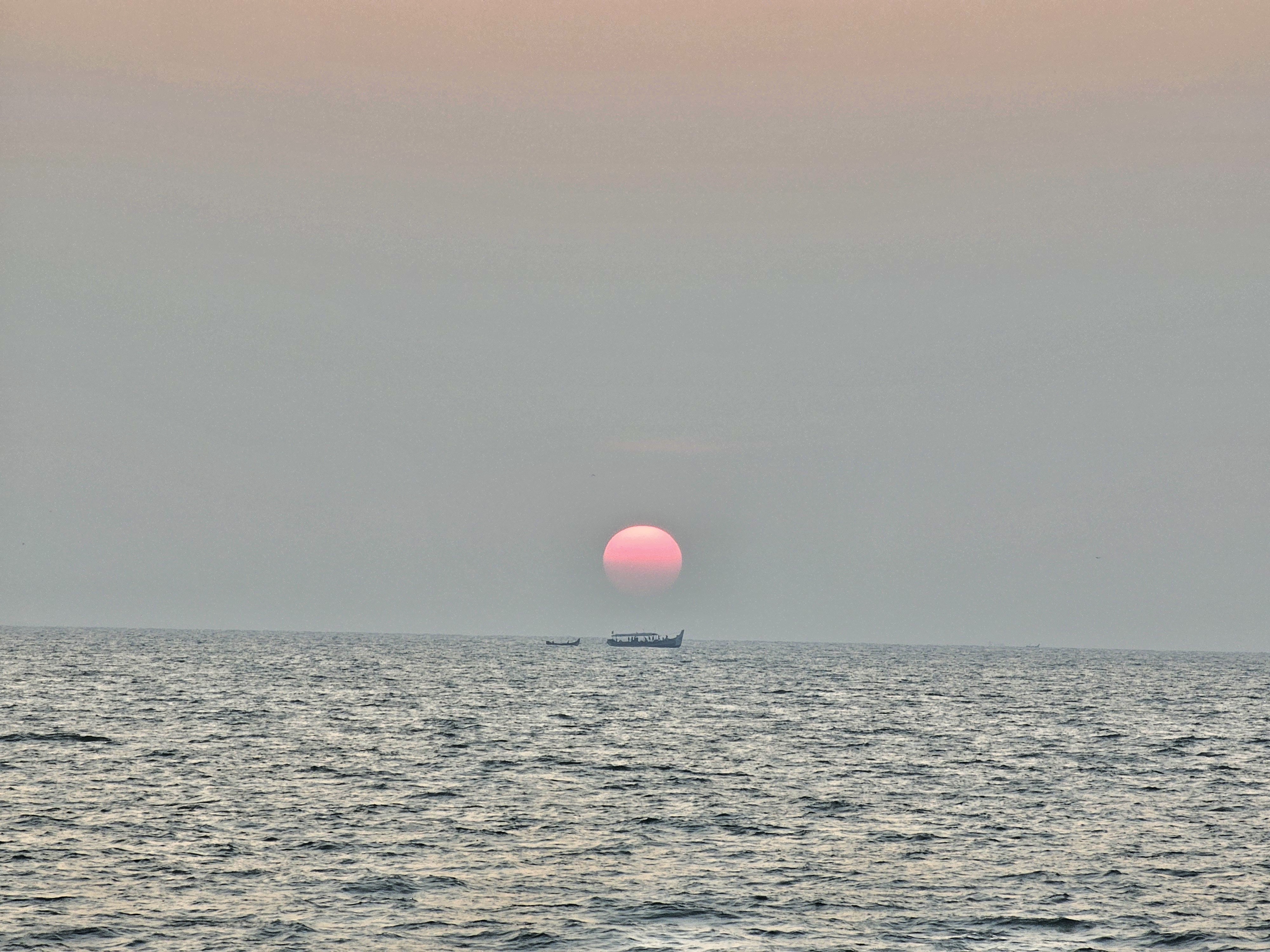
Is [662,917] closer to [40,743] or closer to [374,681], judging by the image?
[40,743]

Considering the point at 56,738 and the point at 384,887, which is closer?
the point at 384,887

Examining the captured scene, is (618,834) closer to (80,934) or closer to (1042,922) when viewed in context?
(1042,922)

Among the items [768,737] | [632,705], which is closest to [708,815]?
[768,737]

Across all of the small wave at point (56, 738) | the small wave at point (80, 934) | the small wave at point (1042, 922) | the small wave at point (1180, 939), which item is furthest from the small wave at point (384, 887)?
the small wave at point (56, 738)

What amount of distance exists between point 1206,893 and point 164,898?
29917 millimetres

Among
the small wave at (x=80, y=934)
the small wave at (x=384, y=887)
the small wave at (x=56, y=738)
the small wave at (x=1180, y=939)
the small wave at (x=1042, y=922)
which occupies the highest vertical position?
the small wave at (x=56, y=738)

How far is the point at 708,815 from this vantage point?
163 feet

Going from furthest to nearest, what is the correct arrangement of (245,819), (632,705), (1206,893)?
(632,705) < (245,819) < (1206,893)

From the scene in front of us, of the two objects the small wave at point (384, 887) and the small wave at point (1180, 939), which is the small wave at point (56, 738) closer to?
the small wave at point (384, 887)

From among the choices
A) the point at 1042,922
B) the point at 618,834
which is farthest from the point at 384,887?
the point at 1042,922

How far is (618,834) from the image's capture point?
45.3m

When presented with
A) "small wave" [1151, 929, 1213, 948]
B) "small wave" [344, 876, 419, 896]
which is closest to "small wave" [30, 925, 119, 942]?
"small wave" [344, 876, 419, 896]

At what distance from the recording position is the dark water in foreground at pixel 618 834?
3225 centimetres

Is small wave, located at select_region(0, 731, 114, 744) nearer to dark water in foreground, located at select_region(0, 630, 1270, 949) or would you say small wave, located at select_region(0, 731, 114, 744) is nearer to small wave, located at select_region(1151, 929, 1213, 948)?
dark water in foreground, located at select_region(0, 630, 1270, 949)
